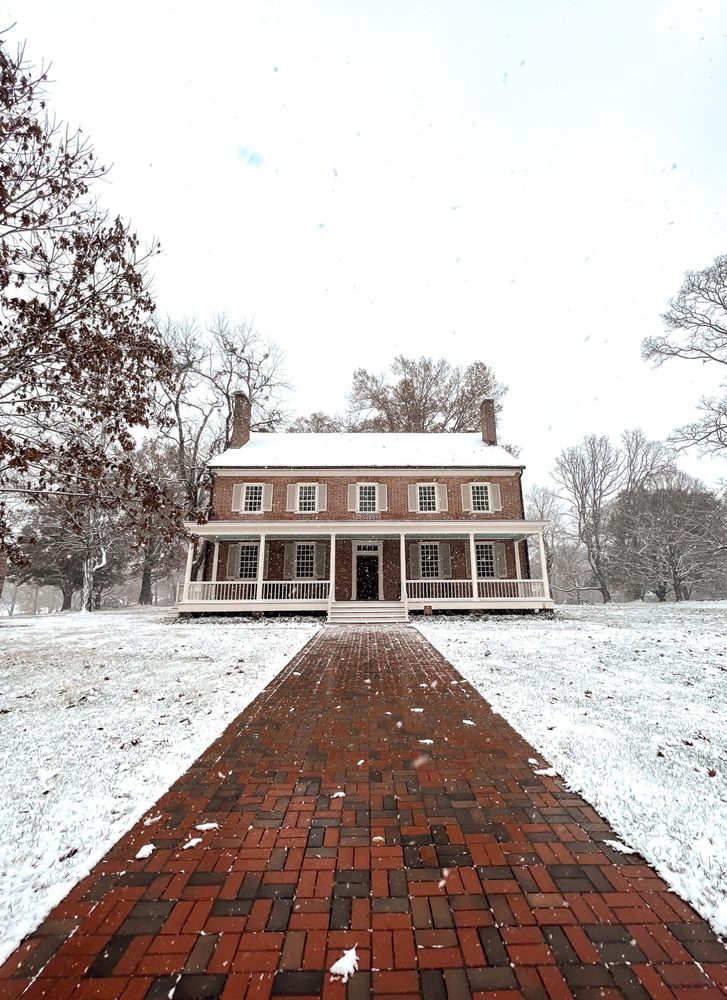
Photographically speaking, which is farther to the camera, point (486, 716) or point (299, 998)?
point (486, 716)

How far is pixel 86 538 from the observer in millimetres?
21531

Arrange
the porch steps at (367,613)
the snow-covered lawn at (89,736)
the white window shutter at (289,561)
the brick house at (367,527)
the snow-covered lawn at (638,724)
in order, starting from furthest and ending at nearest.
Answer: the white window shutter at (289,561) → the brick house at (367,527) → the porch steps at (367,613) → the snow-covered lawn at (638,724) → the snow-covered lawn at (89,736)

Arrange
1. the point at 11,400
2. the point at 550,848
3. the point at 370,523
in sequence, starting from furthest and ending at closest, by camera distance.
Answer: the point at 370,523 → the point at 11,400 → the point at 550,848

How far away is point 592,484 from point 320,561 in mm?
20948

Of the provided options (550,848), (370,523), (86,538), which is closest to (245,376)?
(86,538)

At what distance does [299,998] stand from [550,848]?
162 cm

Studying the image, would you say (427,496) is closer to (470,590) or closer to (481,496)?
(481,496)

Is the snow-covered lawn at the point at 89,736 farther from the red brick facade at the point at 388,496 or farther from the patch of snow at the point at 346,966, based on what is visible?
the red brick facade at the point at 388,496

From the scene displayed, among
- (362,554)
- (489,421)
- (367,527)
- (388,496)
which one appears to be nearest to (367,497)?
(388,496)

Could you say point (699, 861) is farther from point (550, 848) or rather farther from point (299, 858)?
point (299, 858)

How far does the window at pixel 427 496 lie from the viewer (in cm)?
1903

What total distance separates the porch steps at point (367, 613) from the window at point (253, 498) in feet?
19.2

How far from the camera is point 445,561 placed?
18312 millimetres

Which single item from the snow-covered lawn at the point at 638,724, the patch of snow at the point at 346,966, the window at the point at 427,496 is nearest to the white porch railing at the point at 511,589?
the window at the point at 427,496
